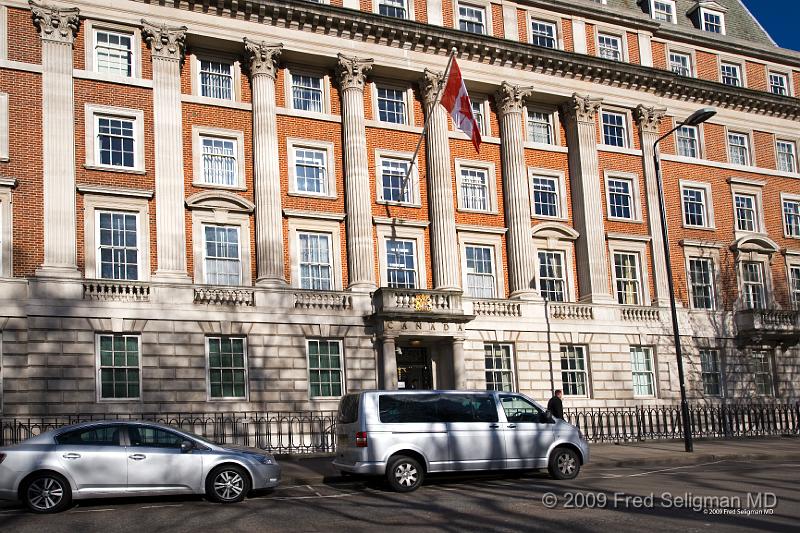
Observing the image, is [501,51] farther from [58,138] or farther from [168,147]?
[58,138]

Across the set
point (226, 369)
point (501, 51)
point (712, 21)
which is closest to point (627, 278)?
point (501, 51)

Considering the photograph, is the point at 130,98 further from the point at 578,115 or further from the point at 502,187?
the point at 578,115

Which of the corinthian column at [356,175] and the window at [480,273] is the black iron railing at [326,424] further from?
the window at [480,273]

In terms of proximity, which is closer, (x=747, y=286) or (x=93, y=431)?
(x=93, y=431)

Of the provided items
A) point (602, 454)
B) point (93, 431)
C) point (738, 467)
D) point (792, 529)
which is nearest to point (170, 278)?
point (93, 431)

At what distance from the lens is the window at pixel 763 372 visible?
38581 millimetres

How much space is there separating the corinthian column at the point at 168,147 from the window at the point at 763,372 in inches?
990

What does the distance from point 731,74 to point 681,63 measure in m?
3.16

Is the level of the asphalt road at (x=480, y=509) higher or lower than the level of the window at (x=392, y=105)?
lower

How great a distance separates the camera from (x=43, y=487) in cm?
1551

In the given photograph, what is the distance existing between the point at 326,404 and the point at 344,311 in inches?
128

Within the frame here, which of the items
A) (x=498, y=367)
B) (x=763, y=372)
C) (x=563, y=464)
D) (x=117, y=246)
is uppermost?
(x=117, y=246)

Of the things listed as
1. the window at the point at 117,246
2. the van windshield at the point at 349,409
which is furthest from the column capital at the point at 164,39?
the van windshield at the point at 349,409

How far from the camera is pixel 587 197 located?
1417 inches
